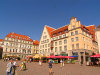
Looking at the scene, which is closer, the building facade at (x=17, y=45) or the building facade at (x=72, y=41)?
the building facade at (x=72, y=41)

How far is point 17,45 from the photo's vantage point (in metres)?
63.5

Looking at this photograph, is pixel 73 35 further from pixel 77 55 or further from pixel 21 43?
pixel 21 43

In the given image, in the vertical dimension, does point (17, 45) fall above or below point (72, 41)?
below

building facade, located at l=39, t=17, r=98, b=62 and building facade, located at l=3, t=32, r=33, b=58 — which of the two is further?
building facade, located at l=3, t=32, r=33, b=58

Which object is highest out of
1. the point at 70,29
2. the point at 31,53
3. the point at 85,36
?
the point at 70,29

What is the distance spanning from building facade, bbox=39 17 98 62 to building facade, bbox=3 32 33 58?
18.3 m

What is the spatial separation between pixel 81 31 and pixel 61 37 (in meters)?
10.9

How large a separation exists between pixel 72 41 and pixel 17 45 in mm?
37866

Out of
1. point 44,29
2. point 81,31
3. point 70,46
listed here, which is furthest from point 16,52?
point 81,31

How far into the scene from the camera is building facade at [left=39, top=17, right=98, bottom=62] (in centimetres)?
3834

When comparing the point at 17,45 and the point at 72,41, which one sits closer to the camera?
the point at 72,41

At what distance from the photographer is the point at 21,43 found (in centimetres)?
6519

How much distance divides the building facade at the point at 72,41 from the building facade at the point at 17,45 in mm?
18267

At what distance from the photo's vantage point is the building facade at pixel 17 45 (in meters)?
59.6
